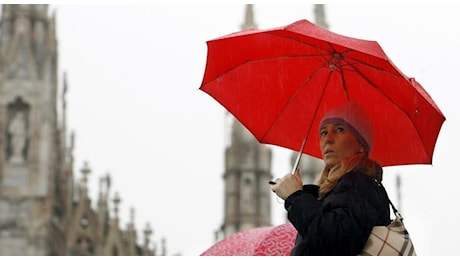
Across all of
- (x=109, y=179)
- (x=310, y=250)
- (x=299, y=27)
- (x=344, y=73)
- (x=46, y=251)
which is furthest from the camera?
(x=109, y=179)

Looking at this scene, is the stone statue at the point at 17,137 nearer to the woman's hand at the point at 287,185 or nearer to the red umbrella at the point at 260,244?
the red umbrella at the point at 260,244

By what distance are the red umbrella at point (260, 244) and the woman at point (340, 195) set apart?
3.42 ft

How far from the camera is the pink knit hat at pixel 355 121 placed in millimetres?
4246

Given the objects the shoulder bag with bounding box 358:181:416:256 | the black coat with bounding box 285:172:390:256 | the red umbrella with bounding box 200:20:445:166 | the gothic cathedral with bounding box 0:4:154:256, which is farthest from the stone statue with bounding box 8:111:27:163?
the shoulder bag with bounding box 358:181:416:256

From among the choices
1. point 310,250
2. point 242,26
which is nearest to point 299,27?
point 310,250

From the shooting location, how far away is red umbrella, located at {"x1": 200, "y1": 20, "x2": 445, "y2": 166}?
4.71 m

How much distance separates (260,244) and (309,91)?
2.49ft

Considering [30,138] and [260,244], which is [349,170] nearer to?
[260,244]

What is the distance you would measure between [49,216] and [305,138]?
1826cm

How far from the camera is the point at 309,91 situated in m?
4.93

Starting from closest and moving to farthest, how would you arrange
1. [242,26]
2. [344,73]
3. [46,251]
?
[344,73] → [46,251] → [242,26]

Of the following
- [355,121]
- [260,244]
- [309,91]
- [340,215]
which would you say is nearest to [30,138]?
[260,244]

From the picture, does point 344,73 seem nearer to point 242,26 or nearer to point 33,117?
point 33,117

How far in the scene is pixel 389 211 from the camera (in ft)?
13.3
